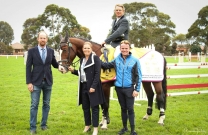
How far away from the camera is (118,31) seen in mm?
5645

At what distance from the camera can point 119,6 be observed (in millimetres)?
5785

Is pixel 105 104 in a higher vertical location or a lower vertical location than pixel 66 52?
lower

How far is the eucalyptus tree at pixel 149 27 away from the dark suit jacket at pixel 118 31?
49.3 metres

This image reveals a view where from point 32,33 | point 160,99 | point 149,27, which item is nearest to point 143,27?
point 149,27

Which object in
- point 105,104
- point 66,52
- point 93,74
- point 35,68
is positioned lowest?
point 105,104

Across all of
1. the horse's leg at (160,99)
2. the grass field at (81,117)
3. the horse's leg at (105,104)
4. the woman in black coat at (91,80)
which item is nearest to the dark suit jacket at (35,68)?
the woman in black coat at (91,80)

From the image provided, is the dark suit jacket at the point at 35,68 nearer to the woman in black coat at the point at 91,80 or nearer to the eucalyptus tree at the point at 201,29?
the woman in black coat at the point at 91,80

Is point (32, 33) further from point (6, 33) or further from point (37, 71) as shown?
point (37, 71)

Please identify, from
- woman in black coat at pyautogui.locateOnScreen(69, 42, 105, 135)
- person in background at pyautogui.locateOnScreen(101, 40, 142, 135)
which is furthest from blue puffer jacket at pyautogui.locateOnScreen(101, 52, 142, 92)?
woman in black coat at pyautogui.locateOnScreen(69, 42, 105, 135)

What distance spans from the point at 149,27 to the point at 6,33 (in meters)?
58.7

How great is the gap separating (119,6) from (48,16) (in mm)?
49115

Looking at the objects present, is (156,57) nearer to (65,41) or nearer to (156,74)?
(156,74)

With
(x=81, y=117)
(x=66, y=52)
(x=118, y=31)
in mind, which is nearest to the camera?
(x=66, y=52)

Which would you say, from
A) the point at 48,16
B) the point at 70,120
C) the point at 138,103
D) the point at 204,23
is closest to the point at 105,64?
the point at 70,120
